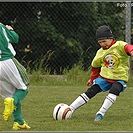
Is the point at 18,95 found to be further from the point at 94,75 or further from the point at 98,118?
the point at 94,75

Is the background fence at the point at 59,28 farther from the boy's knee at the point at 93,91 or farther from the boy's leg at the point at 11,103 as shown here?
the boy's leg at the point at 11,103

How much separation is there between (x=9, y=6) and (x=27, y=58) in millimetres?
1489

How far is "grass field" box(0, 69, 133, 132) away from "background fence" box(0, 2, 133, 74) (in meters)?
3.01

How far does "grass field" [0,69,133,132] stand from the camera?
6134mm

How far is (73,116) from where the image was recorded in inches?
279

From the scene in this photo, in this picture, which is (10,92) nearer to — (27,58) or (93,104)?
(93,104)

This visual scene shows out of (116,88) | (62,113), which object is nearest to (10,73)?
(62,113)

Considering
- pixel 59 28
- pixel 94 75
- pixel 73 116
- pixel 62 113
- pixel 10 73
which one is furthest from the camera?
pixel 59 28

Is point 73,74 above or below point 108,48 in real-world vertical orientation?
below

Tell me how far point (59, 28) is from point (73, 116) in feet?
25.1

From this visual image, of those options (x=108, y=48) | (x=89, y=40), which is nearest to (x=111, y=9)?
(x=89, y=40)

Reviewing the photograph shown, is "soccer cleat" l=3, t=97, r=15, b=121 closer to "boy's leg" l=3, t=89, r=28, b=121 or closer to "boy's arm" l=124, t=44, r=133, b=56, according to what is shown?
"boy's leg" l=3, t=89, r=28, b=121

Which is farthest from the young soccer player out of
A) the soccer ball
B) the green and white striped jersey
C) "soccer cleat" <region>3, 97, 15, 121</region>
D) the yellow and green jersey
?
the yellow and green jersey

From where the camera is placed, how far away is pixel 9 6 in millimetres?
13859
